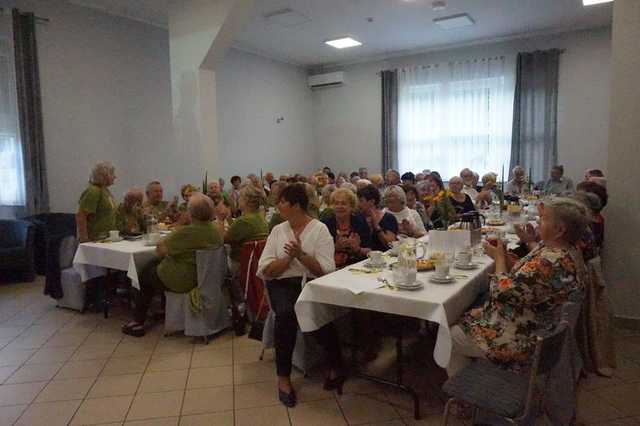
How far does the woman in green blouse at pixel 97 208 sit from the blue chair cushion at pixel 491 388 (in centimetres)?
341

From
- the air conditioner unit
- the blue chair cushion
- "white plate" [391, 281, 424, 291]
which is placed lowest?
the blue chair cushion

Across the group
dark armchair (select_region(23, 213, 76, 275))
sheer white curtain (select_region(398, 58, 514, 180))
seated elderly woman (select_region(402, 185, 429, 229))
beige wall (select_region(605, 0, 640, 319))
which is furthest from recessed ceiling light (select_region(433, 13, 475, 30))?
dark armchair (select_region(23, 213, 76, 275))

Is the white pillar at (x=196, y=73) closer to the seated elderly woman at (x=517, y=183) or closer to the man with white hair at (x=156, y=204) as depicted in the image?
the man with white hair at (x=156, y=204)

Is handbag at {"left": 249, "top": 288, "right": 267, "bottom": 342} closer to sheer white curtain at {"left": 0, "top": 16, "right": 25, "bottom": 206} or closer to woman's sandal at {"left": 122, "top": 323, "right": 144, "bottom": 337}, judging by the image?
woman's sandal at {"left": 122, "top": 323, "right": 144, "bottom": 337}

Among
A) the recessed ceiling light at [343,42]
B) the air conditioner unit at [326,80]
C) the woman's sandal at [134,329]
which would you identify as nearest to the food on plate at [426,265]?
the woman's sandal at [134,329]

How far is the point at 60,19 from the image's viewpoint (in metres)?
5.88

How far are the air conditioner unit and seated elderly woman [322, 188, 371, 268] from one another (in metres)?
7.26

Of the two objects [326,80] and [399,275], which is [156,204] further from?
[326,80]

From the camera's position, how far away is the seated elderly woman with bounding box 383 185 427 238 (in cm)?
384

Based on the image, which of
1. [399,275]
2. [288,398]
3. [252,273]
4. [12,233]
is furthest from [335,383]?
[12,233]

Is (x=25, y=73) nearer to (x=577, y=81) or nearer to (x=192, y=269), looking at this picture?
(x=192, y=269)

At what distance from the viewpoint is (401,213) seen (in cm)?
392

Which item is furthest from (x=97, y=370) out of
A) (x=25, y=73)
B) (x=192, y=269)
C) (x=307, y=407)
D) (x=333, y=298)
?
(x=25, y=73)

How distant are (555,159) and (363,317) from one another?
21.5 feet
